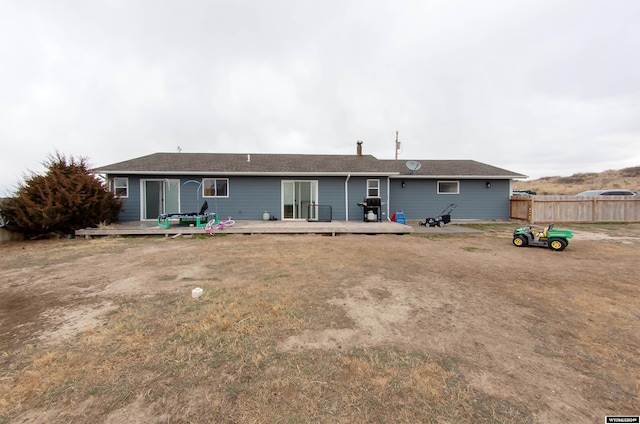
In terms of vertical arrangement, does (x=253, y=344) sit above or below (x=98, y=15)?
below

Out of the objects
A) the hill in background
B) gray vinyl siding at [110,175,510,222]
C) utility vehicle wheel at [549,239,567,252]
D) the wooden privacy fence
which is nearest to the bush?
gray vinyl siding at [110,175,510,222]

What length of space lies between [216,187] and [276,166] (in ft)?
9.86

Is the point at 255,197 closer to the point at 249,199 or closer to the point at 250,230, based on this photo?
the point at 249,199

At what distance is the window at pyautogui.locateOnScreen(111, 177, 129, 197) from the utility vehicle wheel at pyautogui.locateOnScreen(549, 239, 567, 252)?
15963 millimetres

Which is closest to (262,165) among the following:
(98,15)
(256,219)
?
(256,219)

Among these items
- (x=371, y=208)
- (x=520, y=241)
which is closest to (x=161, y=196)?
(x=371, y=208)

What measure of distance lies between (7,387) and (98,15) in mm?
13007

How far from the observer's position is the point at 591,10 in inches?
413

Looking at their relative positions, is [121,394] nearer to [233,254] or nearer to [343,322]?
[343,322]

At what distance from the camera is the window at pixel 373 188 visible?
12.6 m

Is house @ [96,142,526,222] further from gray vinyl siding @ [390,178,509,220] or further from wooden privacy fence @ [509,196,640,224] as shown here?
wooden privacy fence @ [509,196,640,224]

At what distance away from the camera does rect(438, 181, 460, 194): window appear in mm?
14242

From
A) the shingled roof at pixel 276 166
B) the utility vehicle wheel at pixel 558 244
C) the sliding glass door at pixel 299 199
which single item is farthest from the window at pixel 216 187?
the utility vehicle wheel at pixel 558 244

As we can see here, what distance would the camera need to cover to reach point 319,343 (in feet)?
8.34
